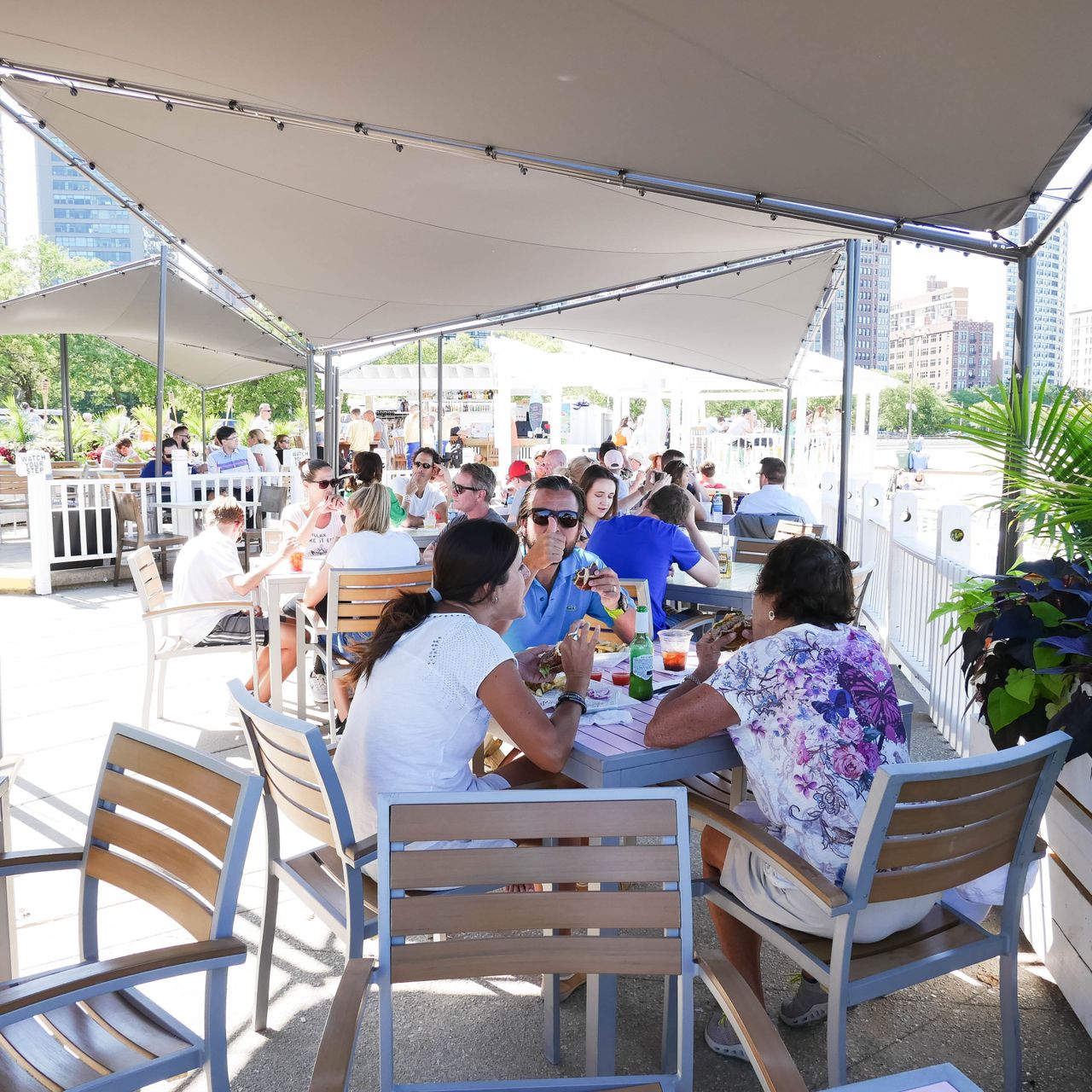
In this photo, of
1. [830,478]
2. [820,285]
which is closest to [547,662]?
[820,285]

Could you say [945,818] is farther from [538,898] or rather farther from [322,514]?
[322,514]

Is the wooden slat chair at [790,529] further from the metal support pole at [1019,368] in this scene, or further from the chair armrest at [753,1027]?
the chair armrest at [753,1027]

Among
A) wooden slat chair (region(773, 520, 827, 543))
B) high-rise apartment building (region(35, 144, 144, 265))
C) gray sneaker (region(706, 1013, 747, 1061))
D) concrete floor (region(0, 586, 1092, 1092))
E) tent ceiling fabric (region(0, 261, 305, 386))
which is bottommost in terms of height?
concrete floor (region(0, 586, 1092, 1092))

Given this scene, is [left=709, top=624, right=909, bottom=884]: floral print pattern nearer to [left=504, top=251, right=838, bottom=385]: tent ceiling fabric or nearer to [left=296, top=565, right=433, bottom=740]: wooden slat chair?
[left=296, top=565, right=433, bottom=740]: wooden slat chair

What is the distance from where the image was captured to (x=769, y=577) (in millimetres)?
2404

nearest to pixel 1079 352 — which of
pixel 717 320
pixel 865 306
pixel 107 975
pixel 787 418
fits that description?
pixel 107 975

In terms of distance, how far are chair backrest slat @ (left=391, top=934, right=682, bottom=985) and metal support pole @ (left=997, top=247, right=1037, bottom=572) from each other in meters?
2.59

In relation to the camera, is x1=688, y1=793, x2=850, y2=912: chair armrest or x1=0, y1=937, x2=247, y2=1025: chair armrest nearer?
x1=0, y1=937, x2=247, y2=1025: chair armrest

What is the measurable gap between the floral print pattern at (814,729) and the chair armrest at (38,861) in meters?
1.41

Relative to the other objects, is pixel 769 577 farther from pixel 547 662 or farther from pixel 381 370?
pixel 381 370

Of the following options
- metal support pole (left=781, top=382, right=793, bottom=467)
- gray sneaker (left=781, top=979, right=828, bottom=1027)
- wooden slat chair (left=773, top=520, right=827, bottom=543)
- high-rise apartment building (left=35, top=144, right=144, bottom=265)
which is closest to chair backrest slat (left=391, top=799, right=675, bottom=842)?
gray sneaker (left=781, top=979, right=828, bottom=1027)

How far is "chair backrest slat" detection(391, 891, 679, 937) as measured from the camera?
1.60 meters

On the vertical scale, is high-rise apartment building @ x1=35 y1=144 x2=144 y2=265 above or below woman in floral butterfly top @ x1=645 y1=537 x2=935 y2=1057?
above

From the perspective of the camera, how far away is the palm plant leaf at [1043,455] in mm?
3094
